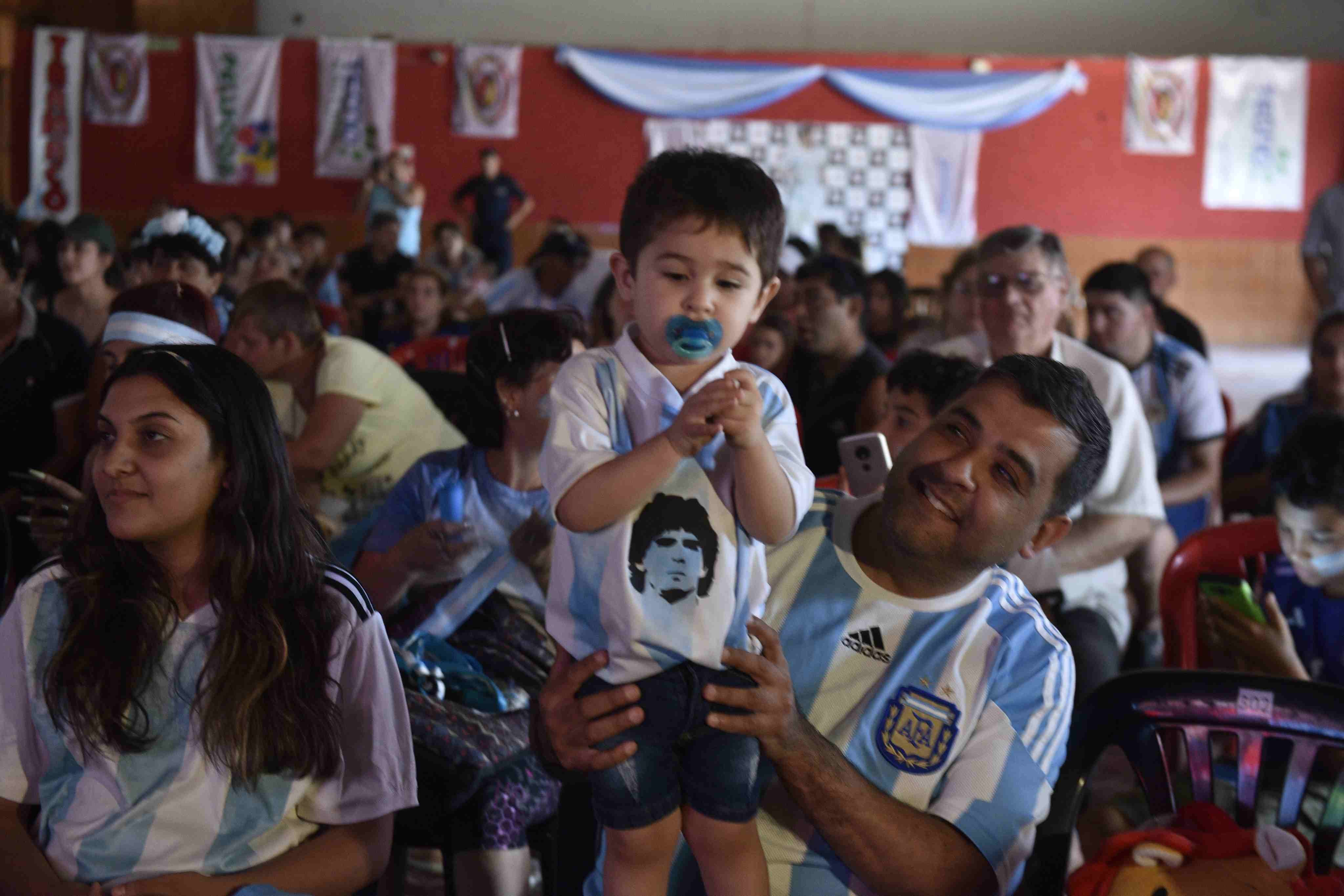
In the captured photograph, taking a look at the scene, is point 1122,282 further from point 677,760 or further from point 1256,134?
point 1256,134

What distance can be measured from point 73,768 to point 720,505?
0.81 meters

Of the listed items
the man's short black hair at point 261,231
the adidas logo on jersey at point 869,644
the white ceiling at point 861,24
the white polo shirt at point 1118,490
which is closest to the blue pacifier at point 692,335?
A: the adidas logo on jersey at point 869,644

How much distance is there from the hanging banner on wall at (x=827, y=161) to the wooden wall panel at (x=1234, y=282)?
7.18 ft

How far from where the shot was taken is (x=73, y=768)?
1.37 m

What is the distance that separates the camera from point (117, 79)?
40.7 feet

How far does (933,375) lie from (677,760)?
124cm

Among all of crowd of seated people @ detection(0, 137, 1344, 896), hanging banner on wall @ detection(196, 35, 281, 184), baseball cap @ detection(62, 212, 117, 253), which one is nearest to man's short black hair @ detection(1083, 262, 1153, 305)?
crowd of seated people @ detection(0, 137, 1344, 896)

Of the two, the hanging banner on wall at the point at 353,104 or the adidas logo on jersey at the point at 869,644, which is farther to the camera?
the hanging banner on wall at the point at 353,104

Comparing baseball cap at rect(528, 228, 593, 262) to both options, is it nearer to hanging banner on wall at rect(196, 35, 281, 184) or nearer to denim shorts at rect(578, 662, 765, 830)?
denim shorts at rect(578, 662, 765, 830)

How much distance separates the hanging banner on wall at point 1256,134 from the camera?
508 inches

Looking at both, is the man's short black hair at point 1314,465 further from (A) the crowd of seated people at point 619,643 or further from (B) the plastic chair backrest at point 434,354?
(B) the plastic chair backrest at point 434,354

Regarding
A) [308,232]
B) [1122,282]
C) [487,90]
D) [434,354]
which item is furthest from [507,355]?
[487,90]

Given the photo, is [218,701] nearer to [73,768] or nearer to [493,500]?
[73,768]

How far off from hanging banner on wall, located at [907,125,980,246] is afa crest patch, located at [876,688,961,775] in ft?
39.7
